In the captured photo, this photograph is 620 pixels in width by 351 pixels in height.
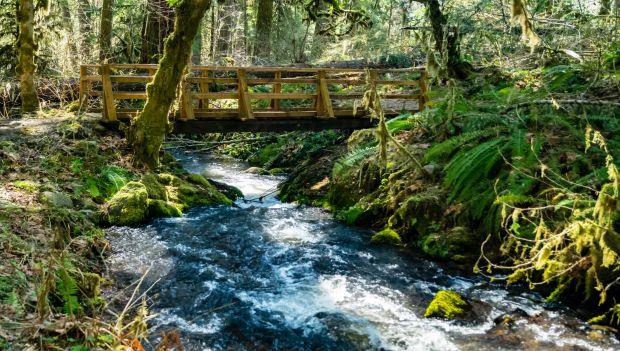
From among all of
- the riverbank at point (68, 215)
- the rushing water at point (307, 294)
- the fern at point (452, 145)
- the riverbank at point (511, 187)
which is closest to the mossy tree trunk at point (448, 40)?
the riverbank at point (511, 187)

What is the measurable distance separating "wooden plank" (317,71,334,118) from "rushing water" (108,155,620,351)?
424 centimetres

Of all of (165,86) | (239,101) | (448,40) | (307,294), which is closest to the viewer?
(307,294)

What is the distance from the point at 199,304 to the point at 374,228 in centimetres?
394

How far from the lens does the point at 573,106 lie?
7.64 metres

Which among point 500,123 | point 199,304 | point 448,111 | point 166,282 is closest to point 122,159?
point 166,282

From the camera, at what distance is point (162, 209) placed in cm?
916

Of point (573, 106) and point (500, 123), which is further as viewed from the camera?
point (500, 123)

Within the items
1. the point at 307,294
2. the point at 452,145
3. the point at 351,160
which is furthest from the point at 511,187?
the point at 351,160

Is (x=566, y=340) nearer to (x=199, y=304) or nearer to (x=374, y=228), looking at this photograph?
(x=199, y=304)

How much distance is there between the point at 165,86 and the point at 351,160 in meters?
3.91

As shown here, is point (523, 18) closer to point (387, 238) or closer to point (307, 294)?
point (387, 238)

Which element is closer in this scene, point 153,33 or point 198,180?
point 198,180

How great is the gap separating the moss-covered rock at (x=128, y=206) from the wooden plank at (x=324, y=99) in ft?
16.7

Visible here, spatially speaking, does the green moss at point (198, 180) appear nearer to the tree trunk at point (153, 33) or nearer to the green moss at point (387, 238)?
the green moss at point (387, 238)
